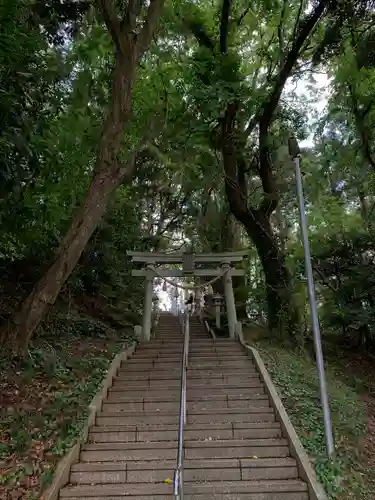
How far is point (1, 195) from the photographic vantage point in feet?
18.9

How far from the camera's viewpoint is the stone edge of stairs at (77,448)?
5215mm

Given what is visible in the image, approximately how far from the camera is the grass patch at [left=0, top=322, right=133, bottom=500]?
534cm

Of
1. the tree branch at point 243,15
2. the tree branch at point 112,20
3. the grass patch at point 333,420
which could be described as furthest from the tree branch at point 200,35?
the grass patch at point 333,420

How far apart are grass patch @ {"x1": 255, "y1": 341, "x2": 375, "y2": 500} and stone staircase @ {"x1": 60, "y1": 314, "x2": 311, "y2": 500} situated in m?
0.35

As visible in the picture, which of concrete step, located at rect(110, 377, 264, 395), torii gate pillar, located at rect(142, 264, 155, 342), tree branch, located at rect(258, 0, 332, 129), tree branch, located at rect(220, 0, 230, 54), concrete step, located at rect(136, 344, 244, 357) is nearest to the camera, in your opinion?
concrete step, located at rect(110, 377, 264, 395)

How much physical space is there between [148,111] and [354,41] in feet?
17.0

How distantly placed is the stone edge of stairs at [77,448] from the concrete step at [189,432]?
0.27 metres

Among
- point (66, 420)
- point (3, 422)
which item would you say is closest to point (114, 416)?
point (66, 420)

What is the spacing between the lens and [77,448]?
6070 millimetres

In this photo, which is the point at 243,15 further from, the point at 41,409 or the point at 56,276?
the point at 41,409

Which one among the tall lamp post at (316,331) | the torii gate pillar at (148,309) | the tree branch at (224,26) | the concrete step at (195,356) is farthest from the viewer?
the torii gate pillar at (148,309)

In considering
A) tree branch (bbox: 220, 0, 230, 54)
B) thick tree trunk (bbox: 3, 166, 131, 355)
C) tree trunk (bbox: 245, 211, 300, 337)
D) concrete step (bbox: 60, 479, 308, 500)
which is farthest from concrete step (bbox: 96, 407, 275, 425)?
tree branch (bbox: 220, 0, 230, 54)

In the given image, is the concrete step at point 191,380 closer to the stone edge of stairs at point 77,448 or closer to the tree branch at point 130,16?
the stone edge of stairs at point 77,448

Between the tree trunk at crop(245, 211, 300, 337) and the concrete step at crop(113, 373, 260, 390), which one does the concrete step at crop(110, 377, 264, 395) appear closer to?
the concrete step at crop(113, 373, 260, 390)
